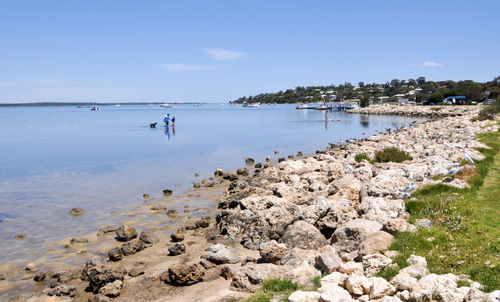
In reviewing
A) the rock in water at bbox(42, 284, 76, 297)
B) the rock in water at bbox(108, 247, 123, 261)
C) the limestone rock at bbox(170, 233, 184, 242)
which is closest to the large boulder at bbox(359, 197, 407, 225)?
the limestone rock at bbox(170, 233, 184, 242)

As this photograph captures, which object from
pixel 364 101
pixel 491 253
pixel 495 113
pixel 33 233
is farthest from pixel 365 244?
pixel 364 101

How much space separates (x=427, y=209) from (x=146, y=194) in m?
13.2

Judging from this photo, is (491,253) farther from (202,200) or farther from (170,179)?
(170,179)

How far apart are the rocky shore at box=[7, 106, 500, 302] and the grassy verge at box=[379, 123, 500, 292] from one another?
33 cm

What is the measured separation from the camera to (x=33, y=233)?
528 inches

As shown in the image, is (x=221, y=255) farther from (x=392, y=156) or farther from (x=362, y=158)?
(x=392, y=156)

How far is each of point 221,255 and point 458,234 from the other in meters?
5.33

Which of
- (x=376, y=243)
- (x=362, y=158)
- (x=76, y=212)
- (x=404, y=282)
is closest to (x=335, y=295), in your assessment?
(x=404, y=282)

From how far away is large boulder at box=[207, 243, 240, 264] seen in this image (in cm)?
944

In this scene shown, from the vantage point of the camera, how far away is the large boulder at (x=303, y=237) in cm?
988

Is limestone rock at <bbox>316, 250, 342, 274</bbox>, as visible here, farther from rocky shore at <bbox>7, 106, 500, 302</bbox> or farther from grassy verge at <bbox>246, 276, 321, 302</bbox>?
grassy verge at <bbox>246, 276, 321, 302</bbox>

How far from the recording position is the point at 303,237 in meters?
10.1

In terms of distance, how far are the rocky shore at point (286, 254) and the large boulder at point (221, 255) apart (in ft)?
0.08

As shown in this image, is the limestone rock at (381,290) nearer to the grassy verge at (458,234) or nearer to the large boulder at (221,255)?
the grassy verge at (458,234)
